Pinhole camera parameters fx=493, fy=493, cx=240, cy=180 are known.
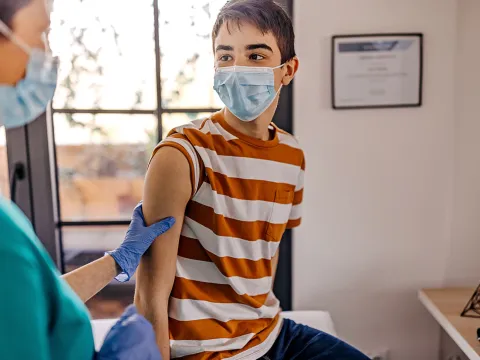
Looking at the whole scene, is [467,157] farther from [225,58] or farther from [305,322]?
[225,58]

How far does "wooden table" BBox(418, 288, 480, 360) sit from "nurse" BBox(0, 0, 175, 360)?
114 cm

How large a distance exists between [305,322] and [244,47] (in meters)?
1.12

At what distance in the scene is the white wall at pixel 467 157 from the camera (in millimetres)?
2021

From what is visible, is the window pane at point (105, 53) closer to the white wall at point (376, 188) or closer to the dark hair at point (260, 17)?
the white wall at point (376, 188)

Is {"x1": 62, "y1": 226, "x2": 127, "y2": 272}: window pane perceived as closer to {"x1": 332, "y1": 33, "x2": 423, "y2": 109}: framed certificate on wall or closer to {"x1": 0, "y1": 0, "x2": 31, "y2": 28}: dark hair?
{"x1": 332, "y1": 33, "x2": 423, "y2": 109}: framed certificate on wall

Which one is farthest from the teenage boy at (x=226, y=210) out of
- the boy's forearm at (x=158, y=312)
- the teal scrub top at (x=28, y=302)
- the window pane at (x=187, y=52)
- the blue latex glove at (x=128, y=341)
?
the window pane at (x=187, y=52)

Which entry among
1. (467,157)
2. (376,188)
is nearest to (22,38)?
(376,188)

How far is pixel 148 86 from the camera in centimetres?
213

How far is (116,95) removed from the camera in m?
2.15

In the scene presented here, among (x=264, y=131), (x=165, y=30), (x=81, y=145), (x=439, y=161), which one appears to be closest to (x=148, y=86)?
(x=165, y=30)

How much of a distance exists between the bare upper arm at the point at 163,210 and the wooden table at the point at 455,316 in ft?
3.29

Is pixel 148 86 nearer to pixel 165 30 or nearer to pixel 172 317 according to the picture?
pixel 165 30

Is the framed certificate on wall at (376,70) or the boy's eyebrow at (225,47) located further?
the framed certificate on wall at (376,70)

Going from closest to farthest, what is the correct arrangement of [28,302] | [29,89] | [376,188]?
[28,302], [29,89], [376,188]
